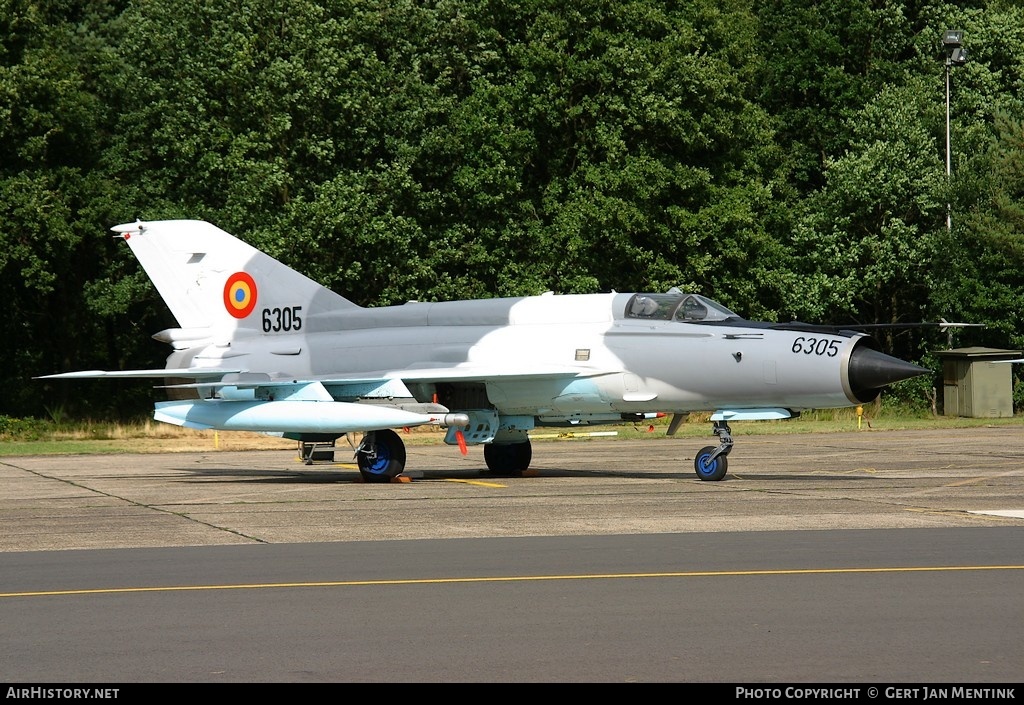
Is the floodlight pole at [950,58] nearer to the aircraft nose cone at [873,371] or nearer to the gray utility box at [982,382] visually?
the gray utility box at [982,382]

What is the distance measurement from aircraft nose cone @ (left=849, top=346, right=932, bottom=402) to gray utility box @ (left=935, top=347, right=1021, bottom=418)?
22.3m

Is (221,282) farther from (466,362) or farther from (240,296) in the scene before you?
(466,362)

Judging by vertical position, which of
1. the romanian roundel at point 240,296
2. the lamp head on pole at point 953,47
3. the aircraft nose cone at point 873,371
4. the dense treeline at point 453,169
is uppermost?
the lamp head on pole at point 953,47

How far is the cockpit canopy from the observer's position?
736 inches

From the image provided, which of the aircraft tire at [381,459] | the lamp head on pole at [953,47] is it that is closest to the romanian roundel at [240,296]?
the aircraft tire at [381,459]

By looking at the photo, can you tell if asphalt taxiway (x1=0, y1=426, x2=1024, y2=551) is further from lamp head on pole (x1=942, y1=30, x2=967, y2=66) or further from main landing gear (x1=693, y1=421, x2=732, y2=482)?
lamp head on pole (x1=942, y1=30, x2=967, y2=66)

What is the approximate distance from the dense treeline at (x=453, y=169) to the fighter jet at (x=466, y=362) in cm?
1557

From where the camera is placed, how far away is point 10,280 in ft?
134

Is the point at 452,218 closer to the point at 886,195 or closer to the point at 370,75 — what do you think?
the point at 370,75

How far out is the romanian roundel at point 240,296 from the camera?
2173cm

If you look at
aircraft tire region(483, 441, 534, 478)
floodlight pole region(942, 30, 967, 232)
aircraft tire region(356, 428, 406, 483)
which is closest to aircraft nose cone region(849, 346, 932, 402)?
aircraft tire region(483, 441, 534, 478)

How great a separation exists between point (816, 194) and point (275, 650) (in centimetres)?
4096

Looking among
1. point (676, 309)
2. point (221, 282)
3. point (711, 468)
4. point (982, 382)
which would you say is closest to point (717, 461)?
point (711, 468)

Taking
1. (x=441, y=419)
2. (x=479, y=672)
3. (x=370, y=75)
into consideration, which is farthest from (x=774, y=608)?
(x=370, y=75)
